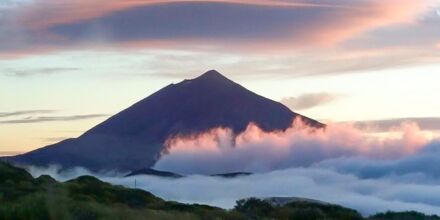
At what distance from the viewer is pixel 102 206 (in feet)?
92.5

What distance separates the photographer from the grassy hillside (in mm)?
25453

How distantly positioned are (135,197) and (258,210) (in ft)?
20.1

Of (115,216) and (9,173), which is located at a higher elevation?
(9,173)

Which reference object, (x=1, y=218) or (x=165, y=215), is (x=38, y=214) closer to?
(x=1, y=218)

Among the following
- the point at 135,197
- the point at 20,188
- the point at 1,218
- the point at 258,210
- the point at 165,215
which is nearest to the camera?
the point at 1,218

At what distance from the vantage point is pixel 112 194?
4644 centimetres

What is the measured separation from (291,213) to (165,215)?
42.6 ft

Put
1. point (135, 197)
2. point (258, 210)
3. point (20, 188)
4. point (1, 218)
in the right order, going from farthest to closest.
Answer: point (135, 197), point (258, 210), point (20, 188), point (1, 218)

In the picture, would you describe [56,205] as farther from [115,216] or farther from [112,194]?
[112,194]

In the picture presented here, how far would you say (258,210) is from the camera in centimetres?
4466

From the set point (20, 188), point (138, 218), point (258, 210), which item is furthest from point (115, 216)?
point (258, 210)

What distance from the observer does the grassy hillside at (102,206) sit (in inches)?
1002

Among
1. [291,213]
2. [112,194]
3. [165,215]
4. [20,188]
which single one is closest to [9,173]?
[112,194]

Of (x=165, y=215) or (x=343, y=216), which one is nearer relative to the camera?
(x=165, y=215)
